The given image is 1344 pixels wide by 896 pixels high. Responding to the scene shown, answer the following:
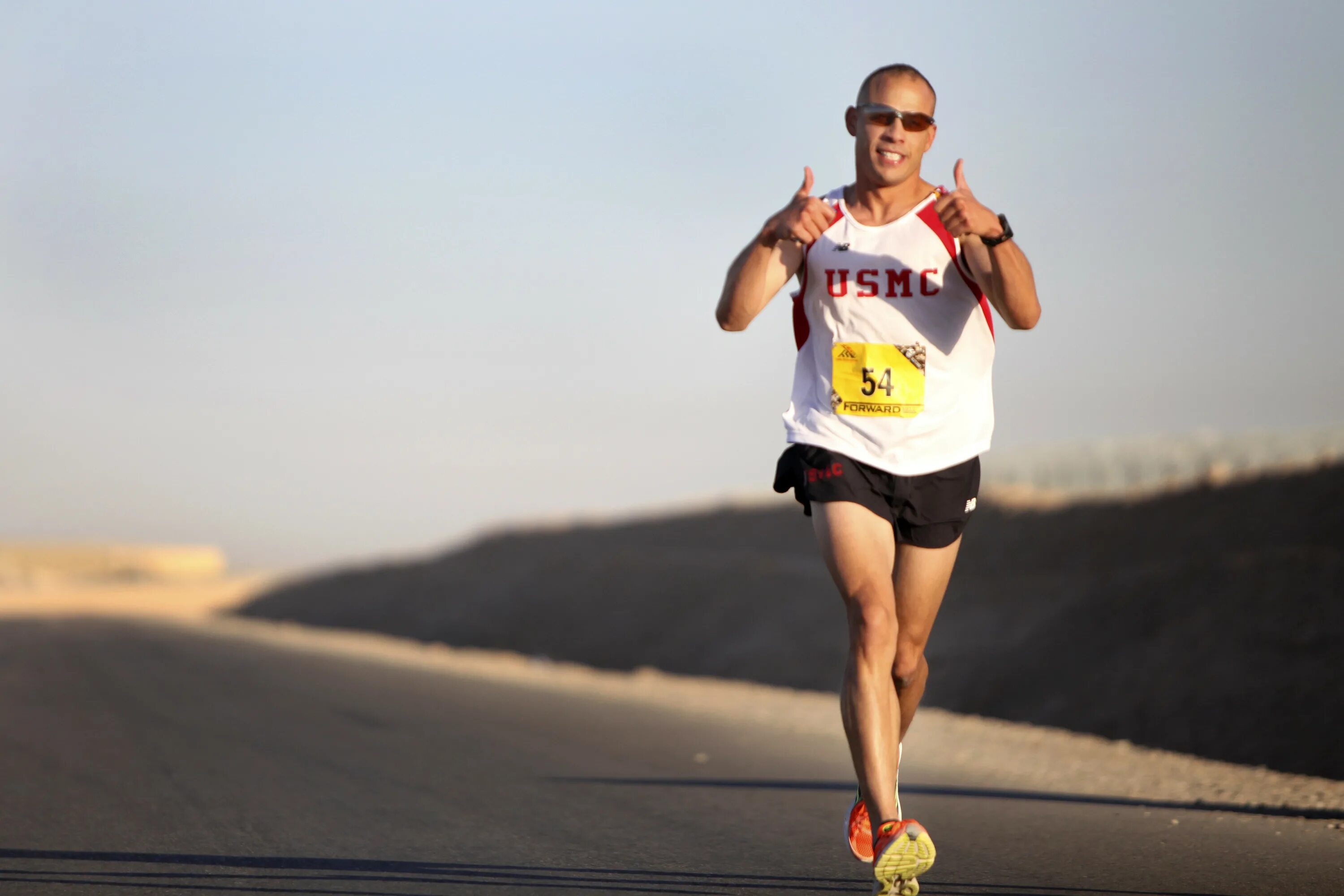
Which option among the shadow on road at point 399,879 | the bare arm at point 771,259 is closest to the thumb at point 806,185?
the bare arm at point 771,259

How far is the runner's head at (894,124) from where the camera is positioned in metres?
4.46

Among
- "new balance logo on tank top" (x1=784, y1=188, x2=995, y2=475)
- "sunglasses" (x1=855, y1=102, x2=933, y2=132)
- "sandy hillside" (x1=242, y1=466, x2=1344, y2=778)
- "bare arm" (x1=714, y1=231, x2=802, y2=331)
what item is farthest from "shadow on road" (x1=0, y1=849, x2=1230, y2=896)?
"sandy hillside" (x1=242, y1=466, x2=1344, y2=778)

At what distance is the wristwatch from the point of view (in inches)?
167

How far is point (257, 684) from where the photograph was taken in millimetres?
14234

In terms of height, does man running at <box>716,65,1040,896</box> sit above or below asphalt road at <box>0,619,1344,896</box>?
above

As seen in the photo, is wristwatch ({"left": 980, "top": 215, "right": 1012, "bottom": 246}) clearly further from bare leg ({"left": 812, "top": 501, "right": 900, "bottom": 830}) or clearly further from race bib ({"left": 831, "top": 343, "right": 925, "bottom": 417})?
bare leg ({"left": 812, "top": 501, "right": 900, "bottom": 830})

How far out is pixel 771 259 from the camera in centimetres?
448

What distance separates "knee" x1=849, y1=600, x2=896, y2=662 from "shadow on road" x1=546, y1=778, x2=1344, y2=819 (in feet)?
11.4

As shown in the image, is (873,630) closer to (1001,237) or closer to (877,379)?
(877,379)

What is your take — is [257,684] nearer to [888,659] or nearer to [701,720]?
[701,720]

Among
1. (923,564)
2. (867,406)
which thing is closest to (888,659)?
(923,564)

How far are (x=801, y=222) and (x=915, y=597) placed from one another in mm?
1310

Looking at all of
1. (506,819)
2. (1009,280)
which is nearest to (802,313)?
(1009,280)

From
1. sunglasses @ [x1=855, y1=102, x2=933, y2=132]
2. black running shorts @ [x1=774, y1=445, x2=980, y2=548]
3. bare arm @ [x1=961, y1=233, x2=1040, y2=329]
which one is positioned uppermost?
sunglasses @ [x1=855, y1=102, x2=933, y2=132]
